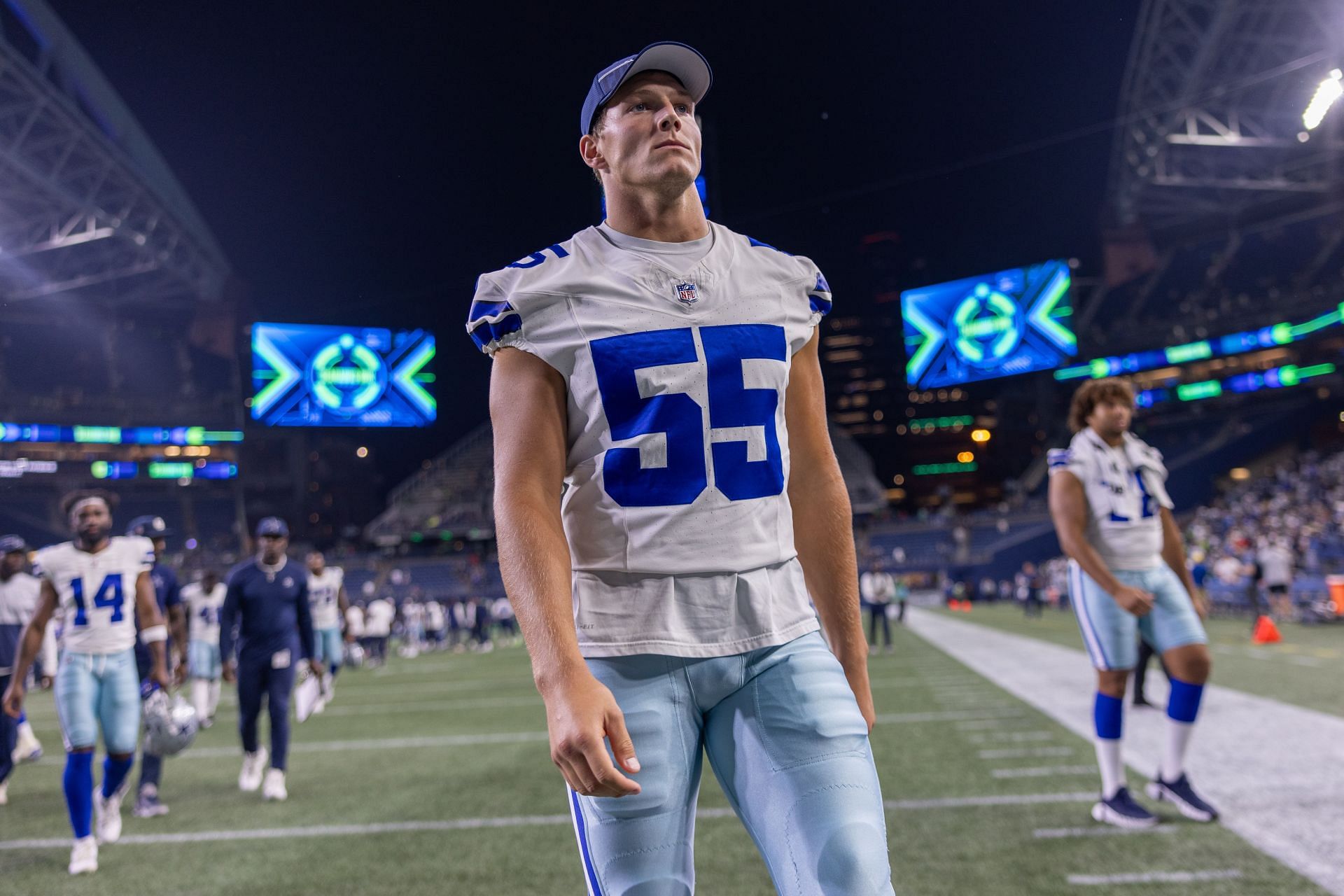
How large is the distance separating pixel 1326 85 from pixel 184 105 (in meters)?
10.7

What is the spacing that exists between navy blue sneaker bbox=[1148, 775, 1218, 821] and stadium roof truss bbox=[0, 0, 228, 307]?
1172 centimetres

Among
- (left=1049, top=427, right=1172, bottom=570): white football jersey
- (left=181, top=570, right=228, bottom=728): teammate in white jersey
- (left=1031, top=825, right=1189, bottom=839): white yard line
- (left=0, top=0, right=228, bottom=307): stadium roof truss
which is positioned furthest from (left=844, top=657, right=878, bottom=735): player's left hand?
(left=0, top=0, right=228, bottom=307): stadium roof truss

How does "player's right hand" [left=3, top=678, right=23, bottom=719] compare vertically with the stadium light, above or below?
below

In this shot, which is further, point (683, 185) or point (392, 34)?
point (392, 34)

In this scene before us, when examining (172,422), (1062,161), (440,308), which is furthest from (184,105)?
(172,422)

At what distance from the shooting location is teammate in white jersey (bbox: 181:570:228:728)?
417 inches

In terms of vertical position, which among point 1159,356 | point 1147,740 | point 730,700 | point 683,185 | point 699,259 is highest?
point 1159,356

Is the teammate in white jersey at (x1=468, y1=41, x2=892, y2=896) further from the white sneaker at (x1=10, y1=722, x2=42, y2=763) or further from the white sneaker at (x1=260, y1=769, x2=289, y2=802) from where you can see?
the white sneaker at (x1=10, y1=722, x2=42, y2=763)

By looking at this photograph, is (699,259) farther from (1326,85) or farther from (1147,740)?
(1147,740)

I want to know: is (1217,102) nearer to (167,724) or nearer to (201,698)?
(201,698)

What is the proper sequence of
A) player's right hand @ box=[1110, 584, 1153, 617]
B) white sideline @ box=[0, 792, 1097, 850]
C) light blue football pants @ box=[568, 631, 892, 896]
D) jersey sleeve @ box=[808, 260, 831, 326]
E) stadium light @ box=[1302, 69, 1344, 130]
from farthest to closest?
white sideline @ box=[0, 792, 1097, 850] < player's right hand @ box=[1110, 584, 1153, 617] < stadium light @ box=[1302, 69, 1344, 130] < jersey sleeve @ box=[808, 260, 831, 326] < light blue football pants @ box=[568, 631, 892, 896]

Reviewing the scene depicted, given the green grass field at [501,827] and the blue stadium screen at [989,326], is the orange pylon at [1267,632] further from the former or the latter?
the blue stadium screen at [989,326]

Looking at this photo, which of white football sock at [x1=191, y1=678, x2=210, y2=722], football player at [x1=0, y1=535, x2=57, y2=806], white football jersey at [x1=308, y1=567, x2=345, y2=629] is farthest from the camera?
white football jersey at [x1=308, y1=567, x2=345, y2=629]

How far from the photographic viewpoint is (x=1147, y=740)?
20.8 ft
